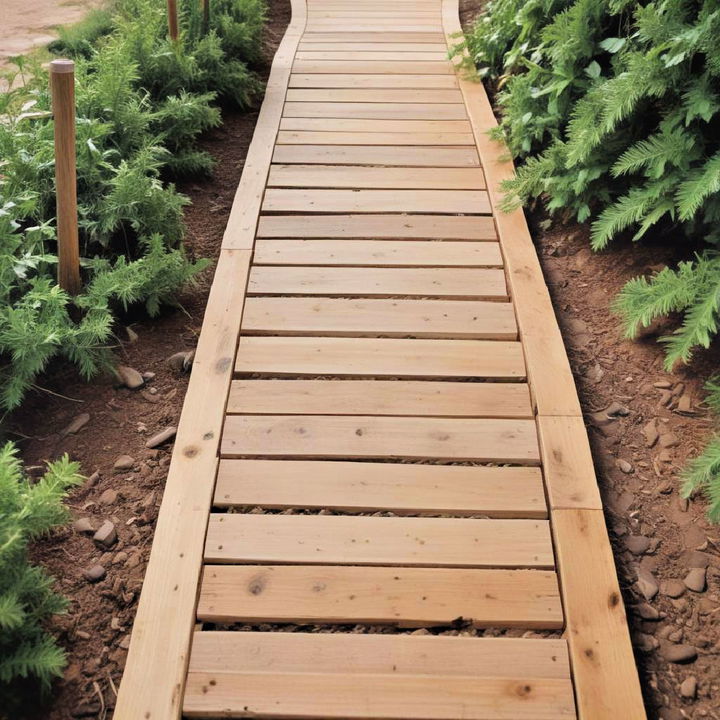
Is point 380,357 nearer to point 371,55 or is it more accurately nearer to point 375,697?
point 375,697

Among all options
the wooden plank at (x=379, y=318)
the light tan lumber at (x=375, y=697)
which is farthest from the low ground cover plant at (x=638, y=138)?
A: the light tan lumber at (x=375, y=697)

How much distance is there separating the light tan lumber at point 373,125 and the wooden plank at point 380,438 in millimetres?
2201

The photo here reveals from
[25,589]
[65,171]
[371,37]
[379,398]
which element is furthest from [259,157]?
[25,589]

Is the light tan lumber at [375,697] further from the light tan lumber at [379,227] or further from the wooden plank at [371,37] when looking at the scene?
the wooden plank at [371,37]

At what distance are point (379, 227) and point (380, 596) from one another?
1.80 m

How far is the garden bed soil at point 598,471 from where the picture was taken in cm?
185

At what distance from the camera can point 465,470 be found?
2.27 metres

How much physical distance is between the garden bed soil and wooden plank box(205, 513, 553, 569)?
225 millimetres

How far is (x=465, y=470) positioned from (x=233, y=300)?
1112mm

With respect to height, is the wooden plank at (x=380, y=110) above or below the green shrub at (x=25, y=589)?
above

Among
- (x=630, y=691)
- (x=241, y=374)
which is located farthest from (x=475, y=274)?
(x=630, y=691)

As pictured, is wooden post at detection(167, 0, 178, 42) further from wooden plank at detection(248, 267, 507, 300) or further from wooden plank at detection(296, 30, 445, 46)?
wooden plank at detection(248, 267, 507, 300)

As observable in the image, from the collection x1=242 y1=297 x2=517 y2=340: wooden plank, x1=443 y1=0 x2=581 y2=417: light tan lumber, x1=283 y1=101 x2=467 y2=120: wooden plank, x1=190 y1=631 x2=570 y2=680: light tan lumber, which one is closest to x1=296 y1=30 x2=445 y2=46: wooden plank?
x1=283 y1=101 x2=467 y2=120: wooden plank

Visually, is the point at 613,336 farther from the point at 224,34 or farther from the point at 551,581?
the point at 224,34
